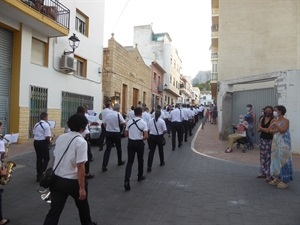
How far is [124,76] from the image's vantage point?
23.8 metres

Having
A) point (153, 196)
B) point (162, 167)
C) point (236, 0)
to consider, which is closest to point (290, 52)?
point (236, 0)

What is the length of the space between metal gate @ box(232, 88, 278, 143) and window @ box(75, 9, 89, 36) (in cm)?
907

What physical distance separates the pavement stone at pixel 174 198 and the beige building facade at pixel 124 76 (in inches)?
488

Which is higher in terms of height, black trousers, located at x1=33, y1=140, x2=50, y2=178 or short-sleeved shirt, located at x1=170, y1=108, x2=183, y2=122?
short-sleeved shirt, located at x1=170, y1=108, x2=183, y2=122

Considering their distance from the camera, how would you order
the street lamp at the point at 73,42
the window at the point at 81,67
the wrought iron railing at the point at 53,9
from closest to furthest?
1. the wrought iron railing at the point at 53,9
2. the street lamp at the point at 73,42
3. the window at the point at 81,67

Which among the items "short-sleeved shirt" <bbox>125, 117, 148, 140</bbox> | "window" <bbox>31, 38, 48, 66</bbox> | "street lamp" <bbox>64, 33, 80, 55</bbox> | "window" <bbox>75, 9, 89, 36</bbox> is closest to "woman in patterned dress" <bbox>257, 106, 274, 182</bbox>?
"short-sleeved shirt" <bbox>125, 117, 148, 140</bbox>

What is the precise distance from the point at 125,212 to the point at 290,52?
17827 millimetres

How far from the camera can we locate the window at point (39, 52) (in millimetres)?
13406

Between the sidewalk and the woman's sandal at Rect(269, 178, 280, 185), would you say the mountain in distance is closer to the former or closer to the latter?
the sidewalk

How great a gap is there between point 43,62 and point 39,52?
1.58ft

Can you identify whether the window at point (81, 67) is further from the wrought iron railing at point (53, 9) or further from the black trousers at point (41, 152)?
the black trousers at point (41, 152)

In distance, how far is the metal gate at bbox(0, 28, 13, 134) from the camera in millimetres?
11867

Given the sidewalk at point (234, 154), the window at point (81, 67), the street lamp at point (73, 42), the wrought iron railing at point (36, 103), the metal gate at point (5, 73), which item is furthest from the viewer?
the window at point (81, 67)

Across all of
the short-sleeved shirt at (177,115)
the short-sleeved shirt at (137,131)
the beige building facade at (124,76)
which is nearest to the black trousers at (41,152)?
the short-sleeved shirt at (137,131)
